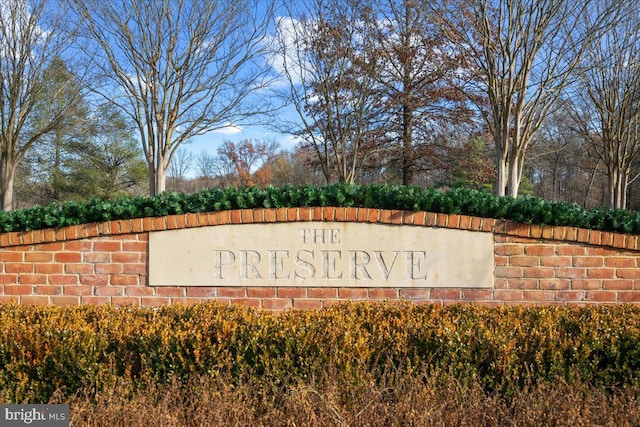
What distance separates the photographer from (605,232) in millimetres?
4387

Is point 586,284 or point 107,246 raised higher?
point 107,246

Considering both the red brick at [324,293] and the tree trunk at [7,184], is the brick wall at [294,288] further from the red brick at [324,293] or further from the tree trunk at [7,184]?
the tree trunk at [7,184]

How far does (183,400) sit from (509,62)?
7.23m

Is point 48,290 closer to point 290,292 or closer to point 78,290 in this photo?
point 78,290

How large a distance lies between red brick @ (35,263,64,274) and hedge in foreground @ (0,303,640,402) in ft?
5.88

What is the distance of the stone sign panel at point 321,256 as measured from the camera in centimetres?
440

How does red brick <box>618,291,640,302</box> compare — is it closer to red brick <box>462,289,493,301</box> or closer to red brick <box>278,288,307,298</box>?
red brick <box>462,289,493,301</box>

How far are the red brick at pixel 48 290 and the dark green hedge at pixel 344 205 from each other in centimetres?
58

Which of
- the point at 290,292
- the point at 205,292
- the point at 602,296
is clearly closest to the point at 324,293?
the point at 290,292

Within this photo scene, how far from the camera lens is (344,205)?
14.6ft

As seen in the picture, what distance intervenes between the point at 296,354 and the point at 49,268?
122 inches
